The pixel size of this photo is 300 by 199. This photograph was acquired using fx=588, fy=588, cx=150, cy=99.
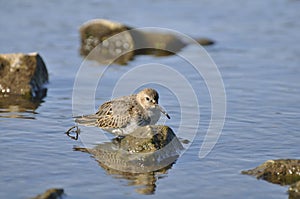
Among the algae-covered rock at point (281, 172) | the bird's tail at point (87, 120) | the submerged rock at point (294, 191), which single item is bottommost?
the submerged rock at point (294, 191)

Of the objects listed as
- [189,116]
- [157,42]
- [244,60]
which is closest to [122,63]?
[157,42]

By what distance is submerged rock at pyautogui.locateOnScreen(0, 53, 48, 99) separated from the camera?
11789mm

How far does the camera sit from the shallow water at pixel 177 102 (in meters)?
7.50

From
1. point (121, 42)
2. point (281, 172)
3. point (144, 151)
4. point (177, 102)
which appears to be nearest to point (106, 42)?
point (121, 42)

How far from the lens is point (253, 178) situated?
25.2 ft

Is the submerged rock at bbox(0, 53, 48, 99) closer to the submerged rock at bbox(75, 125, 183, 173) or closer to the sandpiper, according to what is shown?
the sandpiper

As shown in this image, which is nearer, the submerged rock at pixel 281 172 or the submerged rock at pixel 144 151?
the submerged rock at pixel 281 172

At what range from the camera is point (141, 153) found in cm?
846

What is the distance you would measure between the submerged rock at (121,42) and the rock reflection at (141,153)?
21.6ft

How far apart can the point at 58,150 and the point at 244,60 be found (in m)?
7.31

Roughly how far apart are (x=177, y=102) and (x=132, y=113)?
255cm

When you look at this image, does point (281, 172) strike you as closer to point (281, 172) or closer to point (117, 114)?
point (281, 172)

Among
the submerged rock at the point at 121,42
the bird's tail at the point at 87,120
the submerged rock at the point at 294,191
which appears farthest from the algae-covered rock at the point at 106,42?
the submerged rock at the point at 294,191

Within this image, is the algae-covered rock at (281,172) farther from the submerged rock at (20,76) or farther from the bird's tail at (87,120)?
the submerged rock at (20,76)
